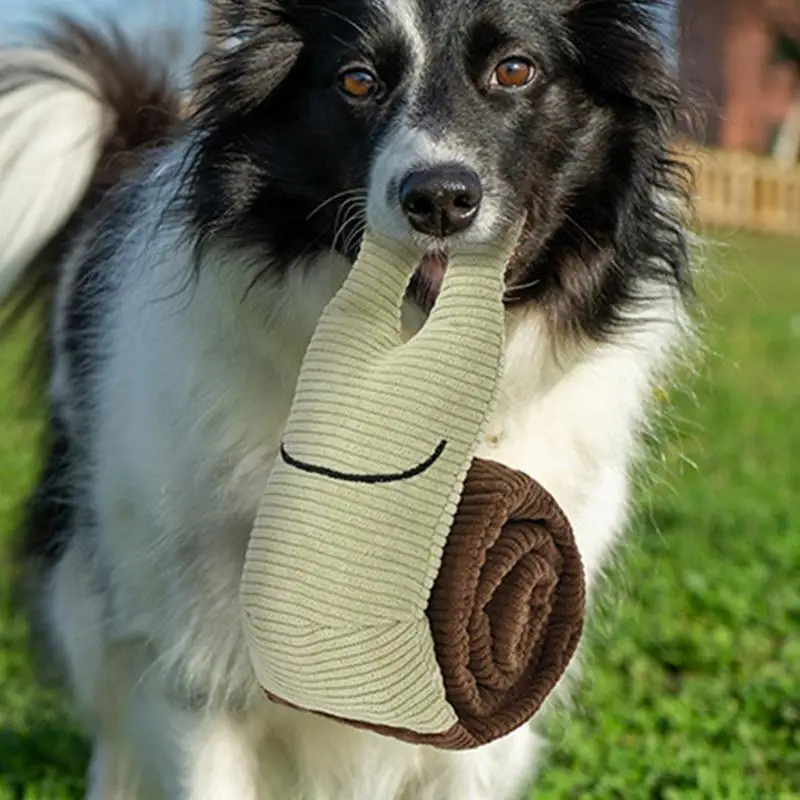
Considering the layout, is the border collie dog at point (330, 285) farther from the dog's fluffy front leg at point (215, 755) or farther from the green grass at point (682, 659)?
the green grass at point (682, 659)

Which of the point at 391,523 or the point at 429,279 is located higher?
the point at 429,279

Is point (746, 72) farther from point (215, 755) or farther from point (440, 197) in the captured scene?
point (440, 197)

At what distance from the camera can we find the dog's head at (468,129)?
315 centimetres

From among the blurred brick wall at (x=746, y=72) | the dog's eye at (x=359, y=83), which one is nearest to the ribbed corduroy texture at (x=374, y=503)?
the dog's eye at (x=359, y=83)

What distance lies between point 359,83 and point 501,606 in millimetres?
1123

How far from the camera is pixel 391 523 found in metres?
2.95

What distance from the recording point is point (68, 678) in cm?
468

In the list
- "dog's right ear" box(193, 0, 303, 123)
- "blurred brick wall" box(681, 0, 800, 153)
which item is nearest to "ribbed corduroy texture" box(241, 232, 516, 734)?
"dog's right ear" box(193, 0, 303, 123)

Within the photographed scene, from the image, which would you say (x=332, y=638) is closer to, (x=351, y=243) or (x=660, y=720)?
(x=351, y=243)

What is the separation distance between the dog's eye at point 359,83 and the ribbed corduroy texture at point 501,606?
800mm

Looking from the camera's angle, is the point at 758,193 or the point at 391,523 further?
the point at 758,193

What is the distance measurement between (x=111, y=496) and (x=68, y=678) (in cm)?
102

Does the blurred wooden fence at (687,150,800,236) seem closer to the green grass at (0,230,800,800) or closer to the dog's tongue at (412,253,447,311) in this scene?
the green grass at (0,230,800,800)

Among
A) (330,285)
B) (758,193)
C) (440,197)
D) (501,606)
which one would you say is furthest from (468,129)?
(758,193)
